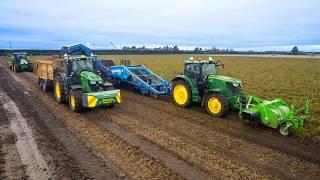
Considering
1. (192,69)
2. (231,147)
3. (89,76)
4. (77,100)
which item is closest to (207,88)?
(192,69)

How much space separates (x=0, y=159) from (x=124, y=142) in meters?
2.88

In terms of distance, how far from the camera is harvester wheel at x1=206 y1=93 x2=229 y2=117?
31.4 ft

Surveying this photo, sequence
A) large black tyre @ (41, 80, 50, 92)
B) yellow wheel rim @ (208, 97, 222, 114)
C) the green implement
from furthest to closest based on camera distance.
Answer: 1. large black tyre @ (41, 80, 50, 92)
2. yellow wheel rim @ (208, 97, 222, 114)
3. the green implement

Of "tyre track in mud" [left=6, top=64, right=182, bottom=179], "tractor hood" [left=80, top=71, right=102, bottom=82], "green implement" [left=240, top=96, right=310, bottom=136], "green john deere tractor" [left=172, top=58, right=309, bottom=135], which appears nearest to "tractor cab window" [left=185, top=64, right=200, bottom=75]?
"green john deere tractor" [left=172, top=58, right=309, bottom=135]

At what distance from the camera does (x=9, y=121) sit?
9.42 metres

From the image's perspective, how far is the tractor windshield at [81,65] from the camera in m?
11.6

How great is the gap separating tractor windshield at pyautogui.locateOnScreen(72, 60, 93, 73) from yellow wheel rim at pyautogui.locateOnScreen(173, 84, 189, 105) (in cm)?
366

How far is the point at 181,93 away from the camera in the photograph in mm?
11594

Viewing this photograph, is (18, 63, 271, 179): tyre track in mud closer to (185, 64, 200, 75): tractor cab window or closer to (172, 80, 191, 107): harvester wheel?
(172, 80, 191, 107): harvester wheel

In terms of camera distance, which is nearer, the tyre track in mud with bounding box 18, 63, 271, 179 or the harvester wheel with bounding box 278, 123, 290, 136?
the tyre track in mud with bounding box 18, 63, 271, 179

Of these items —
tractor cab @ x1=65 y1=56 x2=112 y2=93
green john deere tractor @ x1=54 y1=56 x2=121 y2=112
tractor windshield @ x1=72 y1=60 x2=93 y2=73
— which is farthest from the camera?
tractor windshield @ x1=72 y1=60 x2=93 y2=73

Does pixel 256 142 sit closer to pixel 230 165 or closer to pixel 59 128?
pixel 230 165

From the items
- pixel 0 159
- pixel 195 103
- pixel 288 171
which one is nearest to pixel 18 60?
pixel 195 103

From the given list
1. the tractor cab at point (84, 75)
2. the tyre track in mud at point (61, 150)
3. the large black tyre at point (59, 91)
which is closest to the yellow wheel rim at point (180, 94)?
the tractor cab at point (84, 75)
